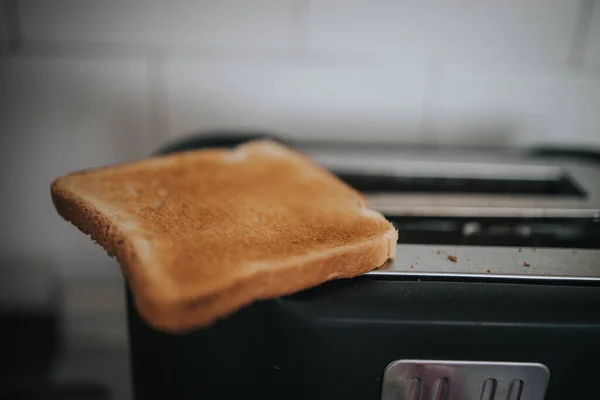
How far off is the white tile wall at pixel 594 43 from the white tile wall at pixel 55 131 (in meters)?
0.69

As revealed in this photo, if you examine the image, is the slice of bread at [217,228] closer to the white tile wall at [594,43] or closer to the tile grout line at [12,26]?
the tile grout line at [12,26]

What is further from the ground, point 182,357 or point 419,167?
point 419,167

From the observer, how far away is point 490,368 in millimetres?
418

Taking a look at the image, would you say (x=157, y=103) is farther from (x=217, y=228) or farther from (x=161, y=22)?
(x=217, y=228)

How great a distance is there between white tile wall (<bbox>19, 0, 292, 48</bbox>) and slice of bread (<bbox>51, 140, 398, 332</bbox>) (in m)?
0.26

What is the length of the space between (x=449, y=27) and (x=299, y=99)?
256 mm

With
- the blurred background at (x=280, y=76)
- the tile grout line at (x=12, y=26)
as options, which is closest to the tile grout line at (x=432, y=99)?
the blurred background at (x=280, y=76)

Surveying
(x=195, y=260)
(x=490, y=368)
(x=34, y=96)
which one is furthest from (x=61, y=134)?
(x=490, y=368)

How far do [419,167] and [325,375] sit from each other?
36cm

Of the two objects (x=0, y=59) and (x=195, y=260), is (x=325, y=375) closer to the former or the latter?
(x=195, y=260)

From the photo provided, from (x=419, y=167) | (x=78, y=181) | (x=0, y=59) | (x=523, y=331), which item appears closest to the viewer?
(x=523, y=331)

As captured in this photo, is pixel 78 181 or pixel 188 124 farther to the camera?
pixel 188 124

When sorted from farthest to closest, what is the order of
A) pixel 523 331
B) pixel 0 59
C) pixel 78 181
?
pixel 0 59 < pixel 78 181 < pixel 523 331

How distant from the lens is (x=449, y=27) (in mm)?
803
